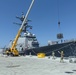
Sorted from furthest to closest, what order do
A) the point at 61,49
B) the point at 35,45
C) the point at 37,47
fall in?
the point at 35,45, the point at 37,47, the point at 61,49

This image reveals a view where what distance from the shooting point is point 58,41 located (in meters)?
49.9

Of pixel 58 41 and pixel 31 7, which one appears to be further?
pixel 58 41

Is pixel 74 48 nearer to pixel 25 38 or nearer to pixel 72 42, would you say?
pixel 72 42

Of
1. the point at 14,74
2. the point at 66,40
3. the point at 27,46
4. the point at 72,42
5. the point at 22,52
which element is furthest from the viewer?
the point at 27,46

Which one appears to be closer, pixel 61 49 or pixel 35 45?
pixel 61 49

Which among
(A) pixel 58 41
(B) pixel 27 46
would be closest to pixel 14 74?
(A) pixel 58 41

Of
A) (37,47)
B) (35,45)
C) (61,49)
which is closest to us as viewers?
(61,49)

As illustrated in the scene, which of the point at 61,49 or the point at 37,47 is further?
the point at 37,47

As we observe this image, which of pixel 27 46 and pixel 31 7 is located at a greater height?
pixel 31 7

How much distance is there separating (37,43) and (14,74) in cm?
4472

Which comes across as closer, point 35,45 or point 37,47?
point 37,47

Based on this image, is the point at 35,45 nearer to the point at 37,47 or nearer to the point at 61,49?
the point at 37,47

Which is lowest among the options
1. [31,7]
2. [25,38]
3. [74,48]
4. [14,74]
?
[14,74]

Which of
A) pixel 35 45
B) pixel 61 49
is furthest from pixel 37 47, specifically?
pixel 61 49
